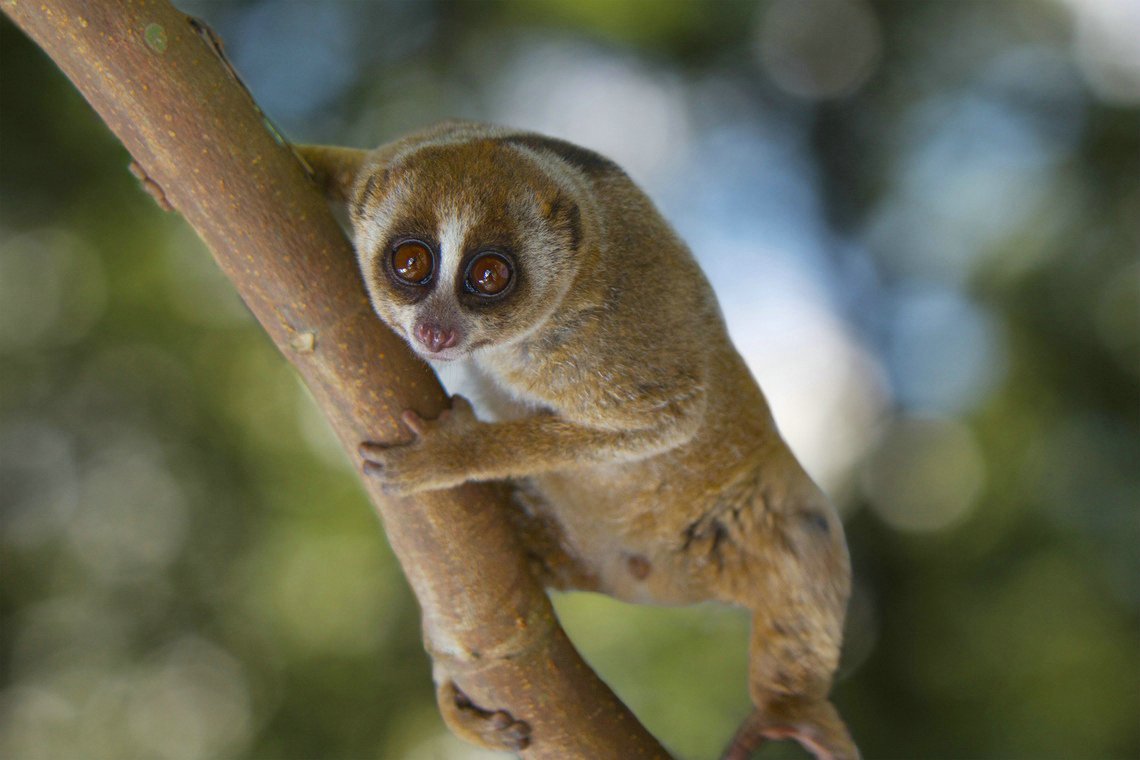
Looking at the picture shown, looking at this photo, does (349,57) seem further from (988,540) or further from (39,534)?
(988,540)

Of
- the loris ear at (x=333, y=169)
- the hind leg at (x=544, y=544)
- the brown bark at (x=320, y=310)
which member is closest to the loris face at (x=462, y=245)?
the brown bark at (x=320, y=310)

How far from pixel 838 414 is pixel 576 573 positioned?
563 cm

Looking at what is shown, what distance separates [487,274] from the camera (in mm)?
2975

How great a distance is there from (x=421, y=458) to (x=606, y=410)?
0.65 meters

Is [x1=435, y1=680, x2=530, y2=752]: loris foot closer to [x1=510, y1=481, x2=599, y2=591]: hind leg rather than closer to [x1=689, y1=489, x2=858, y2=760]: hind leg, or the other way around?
[x1=510, y1=481, x2=599, y2=591]: hind leg

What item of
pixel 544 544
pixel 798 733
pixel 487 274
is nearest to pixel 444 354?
pixel 487 274

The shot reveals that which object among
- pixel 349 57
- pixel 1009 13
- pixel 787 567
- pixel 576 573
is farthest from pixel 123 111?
pixel 1009 13

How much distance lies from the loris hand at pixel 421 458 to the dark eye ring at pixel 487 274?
0.41 metres

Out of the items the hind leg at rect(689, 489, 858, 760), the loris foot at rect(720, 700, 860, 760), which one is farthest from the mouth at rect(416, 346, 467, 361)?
the loris foot at rect(720, 700, 860, 760)

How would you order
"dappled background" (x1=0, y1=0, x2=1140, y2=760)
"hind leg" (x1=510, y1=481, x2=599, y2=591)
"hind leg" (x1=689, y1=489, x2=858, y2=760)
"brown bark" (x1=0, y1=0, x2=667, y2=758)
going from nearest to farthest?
"brown bark" (x1=0, y1=0, x2=667, y2=758), "hind leg" (x1=689, y1=489, x2=858, y2=760), "hind leg" (x1=510, y1=481, x2=599, y2=591), "dappled background" (x1=0, y1=0, x2=1140, y2=760)

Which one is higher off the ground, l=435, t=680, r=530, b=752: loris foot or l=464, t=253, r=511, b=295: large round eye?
l=464, t=253, r=511, b=295: large round eye

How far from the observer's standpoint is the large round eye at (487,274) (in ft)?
9.69

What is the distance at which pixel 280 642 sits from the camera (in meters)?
8.24

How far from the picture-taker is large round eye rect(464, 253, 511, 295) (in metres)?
2.95
